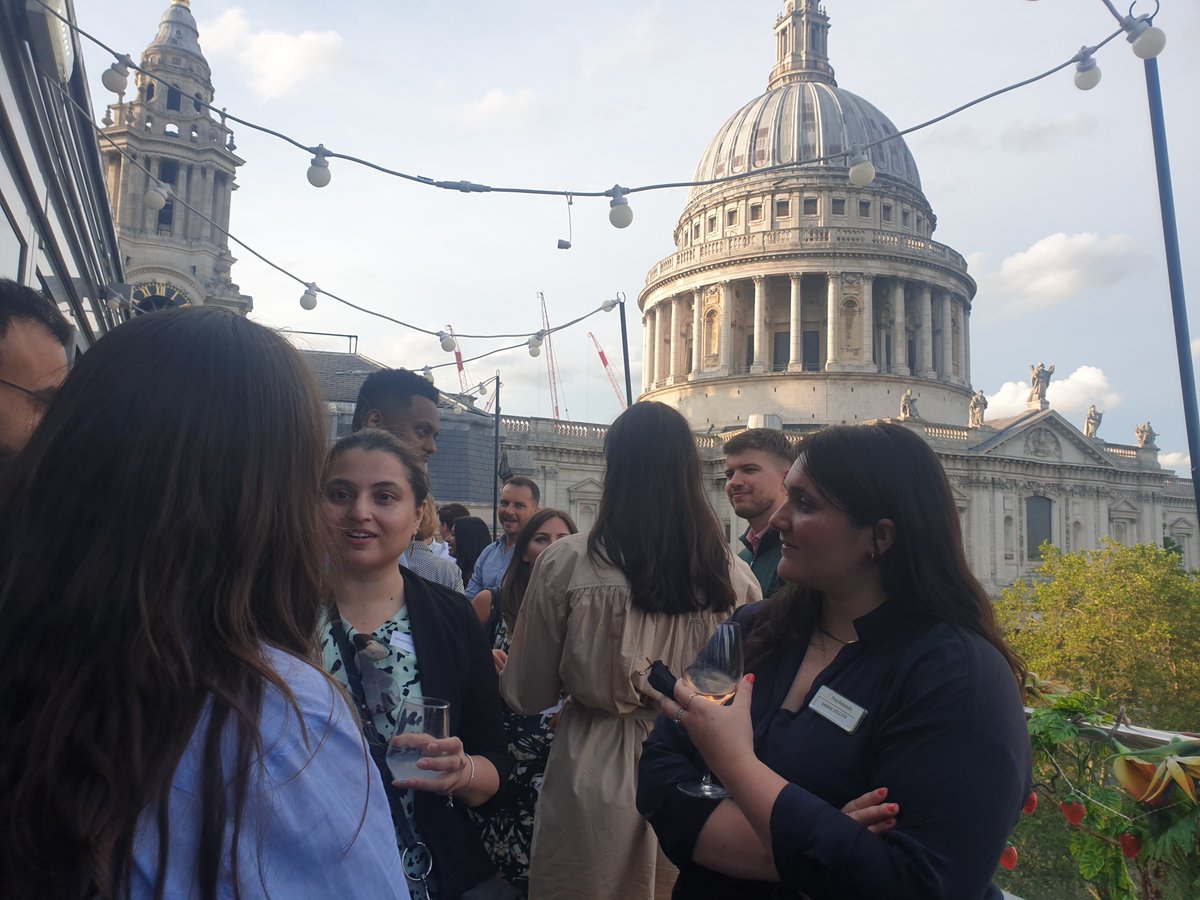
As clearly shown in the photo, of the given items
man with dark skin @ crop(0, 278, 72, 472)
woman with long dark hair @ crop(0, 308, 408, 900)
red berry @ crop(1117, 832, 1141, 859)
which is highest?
man with dark skin @ crop(0, 278, 72, 472)

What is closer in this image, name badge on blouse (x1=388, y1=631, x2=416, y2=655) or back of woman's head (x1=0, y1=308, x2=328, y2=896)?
back of woman's head (x1=0, y1=308, x2=328, y2=896)

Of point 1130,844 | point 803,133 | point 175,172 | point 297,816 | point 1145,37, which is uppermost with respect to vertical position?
point 803,133

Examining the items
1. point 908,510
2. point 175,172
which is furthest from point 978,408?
point 908,510

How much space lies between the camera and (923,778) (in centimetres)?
220

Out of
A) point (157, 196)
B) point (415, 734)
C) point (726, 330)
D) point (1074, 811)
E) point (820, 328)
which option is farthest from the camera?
point (726, 330)

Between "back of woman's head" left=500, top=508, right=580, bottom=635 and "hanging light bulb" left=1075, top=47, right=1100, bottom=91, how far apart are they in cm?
628

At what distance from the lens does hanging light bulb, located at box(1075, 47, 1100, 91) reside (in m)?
8.64

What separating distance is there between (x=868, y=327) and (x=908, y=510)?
2256 inches

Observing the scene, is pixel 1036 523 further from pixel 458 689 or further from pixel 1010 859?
pixel 458 689

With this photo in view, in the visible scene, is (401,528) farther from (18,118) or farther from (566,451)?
(566,451)

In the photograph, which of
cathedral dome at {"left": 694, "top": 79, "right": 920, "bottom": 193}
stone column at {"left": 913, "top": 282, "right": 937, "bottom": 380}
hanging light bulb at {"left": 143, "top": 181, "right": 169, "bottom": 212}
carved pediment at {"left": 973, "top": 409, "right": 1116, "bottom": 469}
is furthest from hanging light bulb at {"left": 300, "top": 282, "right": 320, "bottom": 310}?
cathedral dome at {"left": 694, "top": 79, "right": 920, "bottom": 193}

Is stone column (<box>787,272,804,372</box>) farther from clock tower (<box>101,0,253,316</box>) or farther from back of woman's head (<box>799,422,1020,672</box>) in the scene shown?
back of woman's head (<box>799,422,1020,672</box>)

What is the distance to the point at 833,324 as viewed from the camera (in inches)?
2238

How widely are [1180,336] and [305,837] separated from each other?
816 cm
